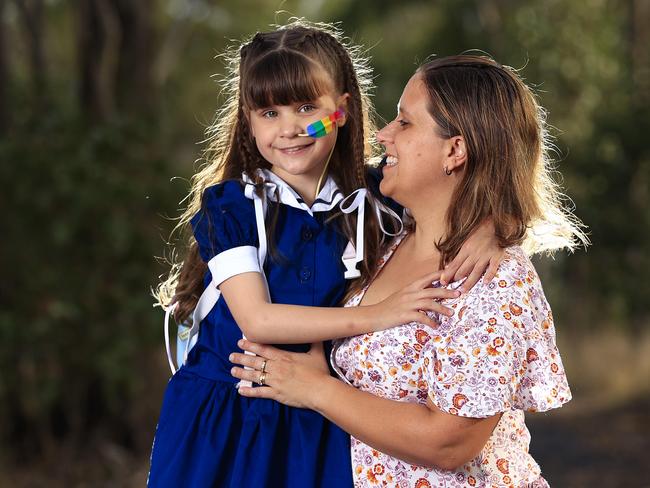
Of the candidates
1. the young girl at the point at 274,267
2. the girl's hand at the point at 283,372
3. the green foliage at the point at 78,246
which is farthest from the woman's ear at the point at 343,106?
the green foliage at the point at 78,246

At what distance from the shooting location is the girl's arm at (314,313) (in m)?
2.33

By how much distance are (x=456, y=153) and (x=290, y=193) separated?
463 mm

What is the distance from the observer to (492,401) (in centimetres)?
217

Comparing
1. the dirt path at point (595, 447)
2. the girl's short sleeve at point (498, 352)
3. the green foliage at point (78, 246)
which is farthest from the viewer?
the dirt path at point (595, 447)

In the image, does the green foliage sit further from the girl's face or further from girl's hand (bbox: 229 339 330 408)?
girl's hand (bbox: 229 339 330 408)

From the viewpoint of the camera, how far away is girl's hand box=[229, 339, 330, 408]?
2.43 metres


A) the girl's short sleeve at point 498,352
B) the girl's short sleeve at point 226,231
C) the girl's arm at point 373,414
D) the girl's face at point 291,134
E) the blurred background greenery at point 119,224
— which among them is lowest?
the blurred background greenery at point 119,224

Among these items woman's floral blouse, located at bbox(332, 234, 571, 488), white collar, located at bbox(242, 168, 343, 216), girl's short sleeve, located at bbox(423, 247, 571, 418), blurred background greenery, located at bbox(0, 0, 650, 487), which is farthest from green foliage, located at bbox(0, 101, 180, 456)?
Answer: girl's short sleeve, located at bbox(423, 247, 571, 418)

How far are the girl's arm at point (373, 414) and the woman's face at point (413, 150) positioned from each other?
46 centimetres

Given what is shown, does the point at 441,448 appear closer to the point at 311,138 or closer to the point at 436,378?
the point at 436,378

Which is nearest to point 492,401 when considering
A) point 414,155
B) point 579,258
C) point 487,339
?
point 487,339

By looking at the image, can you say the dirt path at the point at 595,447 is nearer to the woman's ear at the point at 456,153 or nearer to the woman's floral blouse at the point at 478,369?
the woman's floral blouse at the point at 478,369

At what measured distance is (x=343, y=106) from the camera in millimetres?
2770

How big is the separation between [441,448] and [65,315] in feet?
12.9
